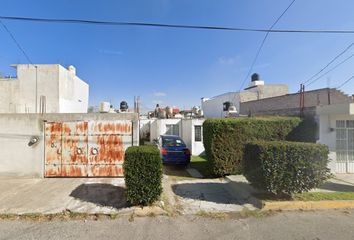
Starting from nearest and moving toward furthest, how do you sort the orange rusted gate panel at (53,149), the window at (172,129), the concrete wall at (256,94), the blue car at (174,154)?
the orange rusted gate panel at (53,149), the blue car at (174,154), the window at (172,129), the concrete wall at (256,94)

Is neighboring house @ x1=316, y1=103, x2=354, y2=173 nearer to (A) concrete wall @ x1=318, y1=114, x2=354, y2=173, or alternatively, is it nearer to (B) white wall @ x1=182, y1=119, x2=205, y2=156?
(A) concrete wall @ x1=318, y1=114, x2=354, y2=173

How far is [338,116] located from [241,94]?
17.3 m

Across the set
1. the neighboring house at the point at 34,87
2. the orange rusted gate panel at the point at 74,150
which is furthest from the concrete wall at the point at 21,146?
the neighboring house at the point at 34,87

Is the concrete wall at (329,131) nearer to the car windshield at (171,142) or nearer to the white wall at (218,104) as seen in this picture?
the car windshield at (171,142)

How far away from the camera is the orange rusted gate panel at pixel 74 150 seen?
8.83 metres

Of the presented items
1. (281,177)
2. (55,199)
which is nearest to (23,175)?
(55,199)

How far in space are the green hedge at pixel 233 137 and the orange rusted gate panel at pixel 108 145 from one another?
3507mm

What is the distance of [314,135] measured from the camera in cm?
992

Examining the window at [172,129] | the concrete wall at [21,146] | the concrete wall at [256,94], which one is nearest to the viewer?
the concrete wall at [21,146]

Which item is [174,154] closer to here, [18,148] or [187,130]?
[187,130]

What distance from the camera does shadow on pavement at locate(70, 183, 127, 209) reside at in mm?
6039

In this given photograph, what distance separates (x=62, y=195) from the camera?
21.9 ft

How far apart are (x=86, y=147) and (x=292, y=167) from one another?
7313 mm

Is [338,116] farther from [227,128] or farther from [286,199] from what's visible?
[286,199]
